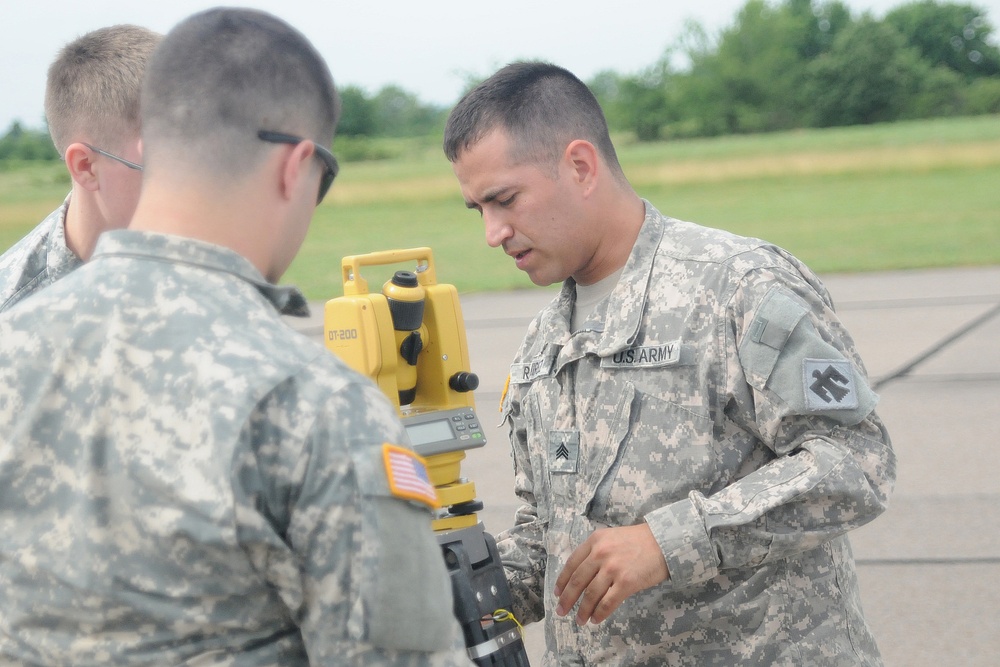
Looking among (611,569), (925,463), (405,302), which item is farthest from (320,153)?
(925,463)

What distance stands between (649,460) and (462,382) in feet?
1.55

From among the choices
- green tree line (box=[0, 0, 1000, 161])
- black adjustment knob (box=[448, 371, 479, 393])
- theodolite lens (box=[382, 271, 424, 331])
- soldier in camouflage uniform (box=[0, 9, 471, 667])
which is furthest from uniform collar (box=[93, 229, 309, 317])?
green tree line (box=[0, 0, 1000, 161])

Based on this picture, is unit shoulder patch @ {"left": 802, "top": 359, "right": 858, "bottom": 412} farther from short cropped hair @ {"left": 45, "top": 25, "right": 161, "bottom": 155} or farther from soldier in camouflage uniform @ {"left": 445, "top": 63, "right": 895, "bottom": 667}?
short cropped hair @ {"left": 45, "top": 25, "right": 161, "bottom": 155}

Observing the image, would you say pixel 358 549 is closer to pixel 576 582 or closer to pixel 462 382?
pixel 576 582

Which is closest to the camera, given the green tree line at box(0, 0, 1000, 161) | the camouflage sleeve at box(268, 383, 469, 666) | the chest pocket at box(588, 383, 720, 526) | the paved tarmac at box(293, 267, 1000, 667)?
the camouflage sleeve at box(268, 383, 469, 666)

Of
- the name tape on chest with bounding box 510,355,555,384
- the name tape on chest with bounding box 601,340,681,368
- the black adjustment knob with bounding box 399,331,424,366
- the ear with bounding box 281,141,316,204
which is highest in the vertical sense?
the ear with bounding box 281,141,316,204

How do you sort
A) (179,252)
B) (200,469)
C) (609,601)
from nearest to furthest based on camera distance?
(200,469) → (179,252) → (609,601)

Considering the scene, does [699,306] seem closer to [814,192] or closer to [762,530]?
[762,530]

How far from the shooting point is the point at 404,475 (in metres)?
1.39

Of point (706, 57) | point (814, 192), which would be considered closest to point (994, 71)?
point (706, 57)

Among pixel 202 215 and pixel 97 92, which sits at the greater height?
pixel 97 92

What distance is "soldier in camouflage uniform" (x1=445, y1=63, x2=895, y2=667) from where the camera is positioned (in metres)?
2.24

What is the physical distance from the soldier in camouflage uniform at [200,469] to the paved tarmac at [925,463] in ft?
10.3

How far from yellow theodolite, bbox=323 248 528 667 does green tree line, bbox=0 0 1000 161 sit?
6704 cm
